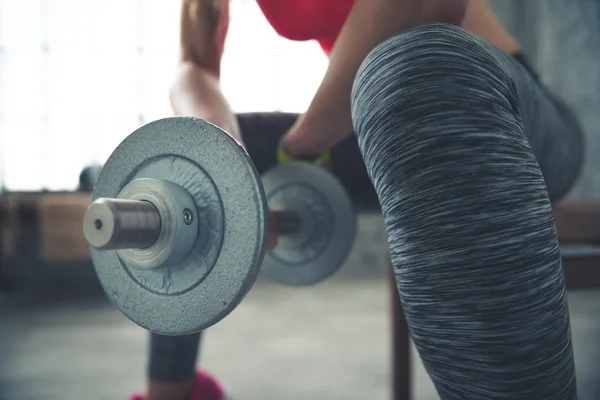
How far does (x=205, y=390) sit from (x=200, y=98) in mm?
470

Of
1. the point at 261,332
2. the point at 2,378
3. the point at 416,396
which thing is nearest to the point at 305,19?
the point at 416,396

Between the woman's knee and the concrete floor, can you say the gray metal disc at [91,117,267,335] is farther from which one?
the concrete floor

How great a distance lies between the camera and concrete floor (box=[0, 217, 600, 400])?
3.96ft

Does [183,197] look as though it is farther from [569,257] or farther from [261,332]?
[261,332]

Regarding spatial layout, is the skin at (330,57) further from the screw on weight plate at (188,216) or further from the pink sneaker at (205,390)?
the screw on weight plate at (188,216)

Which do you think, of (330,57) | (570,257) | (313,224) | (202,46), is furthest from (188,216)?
(570,257)

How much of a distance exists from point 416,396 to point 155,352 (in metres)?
0.62

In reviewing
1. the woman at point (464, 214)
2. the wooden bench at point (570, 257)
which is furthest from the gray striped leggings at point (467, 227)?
the wooden bench at point (570, 257)

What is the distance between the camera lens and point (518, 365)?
11.8 inches

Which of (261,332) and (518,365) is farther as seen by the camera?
(261,332)

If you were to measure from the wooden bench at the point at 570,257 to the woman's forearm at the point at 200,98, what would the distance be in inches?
17.2

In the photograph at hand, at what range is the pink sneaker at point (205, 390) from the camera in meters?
0.83

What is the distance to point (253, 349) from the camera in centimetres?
171

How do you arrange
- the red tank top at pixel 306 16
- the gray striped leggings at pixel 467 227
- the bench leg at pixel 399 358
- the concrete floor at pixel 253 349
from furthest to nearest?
1. the concrete floor at pixel 253 349
2. the bench leg at pixel 399 358
3. the red tank top at pixel 306 16
4. the gray striped leggings at pixel 467 227
